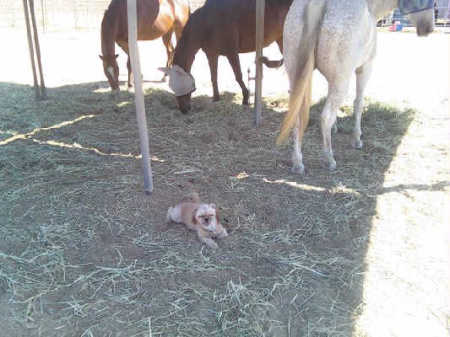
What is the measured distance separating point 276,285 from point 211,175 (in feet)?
5.42

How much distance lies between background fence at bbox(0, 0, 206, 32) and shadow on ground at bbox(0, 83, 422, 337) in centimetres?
1681

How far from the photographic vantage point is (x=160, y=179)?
11.9 ft

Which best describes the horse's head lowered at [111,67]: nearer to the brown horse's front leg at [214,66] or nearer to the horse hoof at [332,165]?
the brown horse's front leg at [214,66]

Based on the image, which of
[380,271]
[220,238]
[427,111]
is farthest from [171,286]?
[427,111]

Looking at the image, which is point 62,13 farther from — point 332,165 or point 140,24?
point 332,165

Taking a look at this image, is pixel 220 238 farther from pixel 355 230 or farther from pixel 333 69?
pixel 333 69

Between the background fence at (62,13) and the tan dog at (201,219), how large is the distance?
19.0m

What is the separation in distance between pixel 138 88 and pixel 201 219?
1.26 metres

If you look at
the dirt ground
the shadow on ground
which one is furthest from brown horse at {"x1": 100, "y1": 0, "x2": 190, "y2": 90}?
the shadow on ground

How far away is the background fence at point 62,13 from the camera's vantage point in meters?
19.2

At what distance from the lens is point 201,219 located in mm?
2635

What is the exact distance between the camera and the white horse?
328 cm

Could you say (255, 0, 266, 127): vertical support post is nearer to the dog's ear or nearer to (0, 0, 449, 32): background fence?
the dog's ear

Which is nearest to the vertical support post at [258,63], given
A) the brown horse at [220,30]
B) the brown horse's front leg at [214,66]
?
the brown horse at [220,30]
